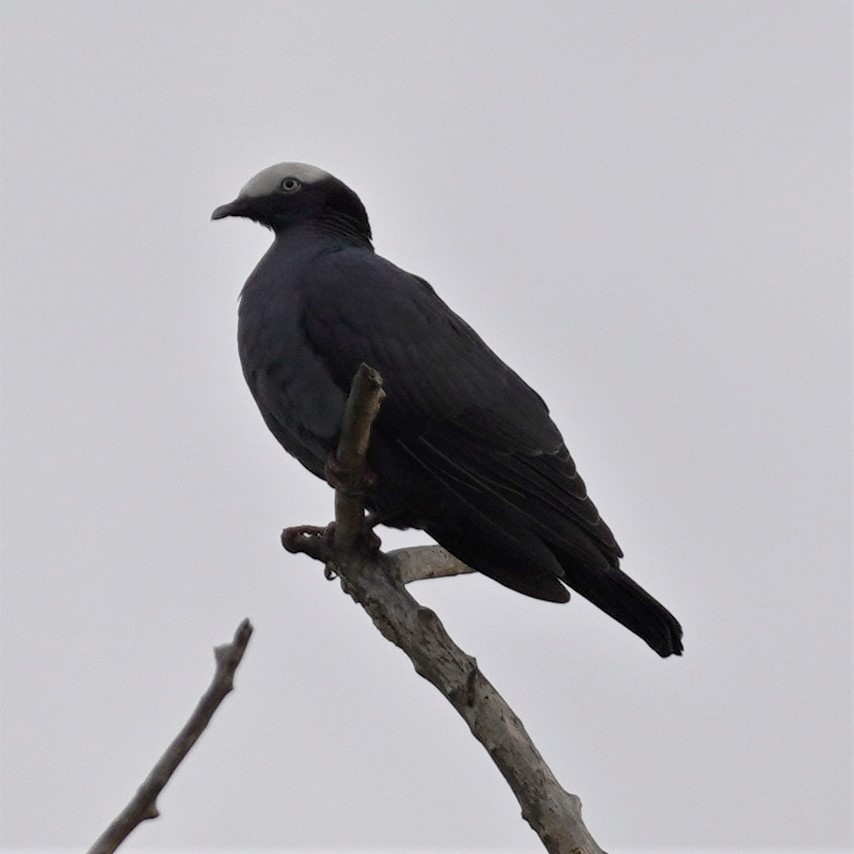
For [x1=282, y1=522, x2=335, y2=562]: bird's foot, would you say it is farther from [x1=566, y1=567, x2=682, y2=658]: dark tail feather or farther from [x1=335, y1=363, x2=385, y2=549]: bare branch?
[x1=566, y1=567, x2=682, y2=658]: dark tail feather

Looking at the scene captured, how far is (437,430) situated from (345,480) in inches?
22.6

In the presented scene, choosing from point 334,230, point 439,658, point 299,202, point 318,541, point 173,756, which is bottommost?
point 173,756

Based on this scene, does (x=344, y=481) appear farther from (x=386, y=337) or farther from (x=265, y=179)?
(x=265, y=179)

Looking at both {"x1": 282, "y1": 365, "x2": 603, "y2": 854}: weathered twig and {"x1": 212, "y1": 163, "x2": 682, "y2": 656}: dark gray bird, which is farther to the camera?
{"x1": 212, "y1": 163, "x2": 682, "y2": 656}: dark gray bird

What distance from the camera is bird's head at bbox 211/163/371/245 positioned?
5898 millimetres

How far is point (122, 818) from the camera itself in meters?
2.48

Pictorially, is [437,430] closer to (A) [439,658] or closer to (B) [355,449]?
(B) [355,449]

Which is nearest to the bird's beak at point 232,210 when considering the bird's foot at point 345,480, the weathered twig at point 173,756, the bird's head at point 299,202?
the bird's head at point 299,202

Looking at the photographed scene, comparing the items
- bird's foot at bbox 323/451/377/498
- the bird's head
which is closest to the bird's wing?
bird's foot at bbox 323/451/377/498

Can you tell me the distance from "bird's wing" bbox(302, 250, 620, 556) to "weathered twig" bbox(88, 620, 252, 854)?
2356 millimetres

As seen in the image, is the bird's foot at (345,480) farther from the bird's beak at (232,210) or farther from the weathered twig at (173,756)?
the weathered twig at (173,756)

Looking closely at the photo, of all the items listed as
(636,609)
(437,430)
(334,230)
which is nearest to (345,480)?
(437,430)

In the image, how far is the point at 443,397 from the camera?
16.7ft

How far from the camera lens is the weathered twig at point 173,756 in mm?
2467
